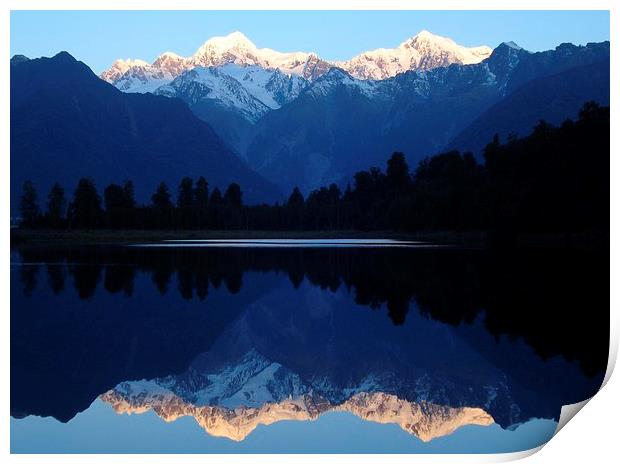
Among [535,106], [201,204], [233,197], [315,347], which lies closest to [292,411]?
[315,347]

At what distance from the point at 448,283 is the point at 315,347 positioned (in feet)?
27.0

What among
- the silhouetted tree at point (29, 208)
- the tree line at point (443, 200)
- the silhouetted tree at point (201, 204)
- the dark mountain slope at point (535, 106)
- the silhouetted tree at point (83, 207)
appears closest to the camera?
the silhouetted tree at point (29, 208)

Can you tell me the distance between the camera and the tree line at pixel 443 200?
3631cm

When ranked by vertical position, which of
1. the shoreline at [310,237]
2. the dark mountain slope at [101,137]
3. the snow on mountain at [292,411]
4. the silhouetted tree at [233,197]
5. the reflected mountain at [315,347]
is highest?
the dark mountain slope at [101,137]

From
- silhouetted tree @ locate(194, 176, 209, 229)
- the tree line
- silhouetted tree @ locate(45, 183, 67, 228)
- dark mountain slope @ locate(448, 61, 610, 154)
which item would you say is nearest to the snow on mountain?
the tree line

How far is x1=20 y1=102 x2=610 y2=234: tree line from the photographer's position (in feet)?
119

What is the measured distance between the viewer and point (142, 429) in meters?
9.41

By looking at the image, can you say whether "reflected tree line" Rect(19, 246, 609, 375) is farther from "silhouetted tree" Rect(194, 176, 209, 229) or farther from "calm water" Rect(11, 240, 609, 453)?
"silhouetted tree" Rect(194, 176, 209, 229)

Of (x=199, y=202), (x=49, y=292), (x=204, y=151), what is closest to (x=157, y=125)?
(x=204, y=151)

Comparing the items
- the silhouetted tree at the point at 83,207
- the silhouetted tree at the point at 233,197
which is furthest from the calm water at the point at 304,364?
the silhouetted tree at the point at 233,197

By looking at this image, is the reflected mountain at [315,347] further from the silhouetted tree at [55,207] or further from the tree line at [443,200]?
the silhouetted tree at [55,207]

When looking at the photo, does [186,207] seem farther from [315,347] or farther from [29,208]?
[315,347]

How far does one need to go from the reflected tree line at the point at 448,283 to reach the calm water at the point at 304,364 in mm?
88

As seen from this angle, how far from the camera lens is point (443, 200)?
5694 centimetres
